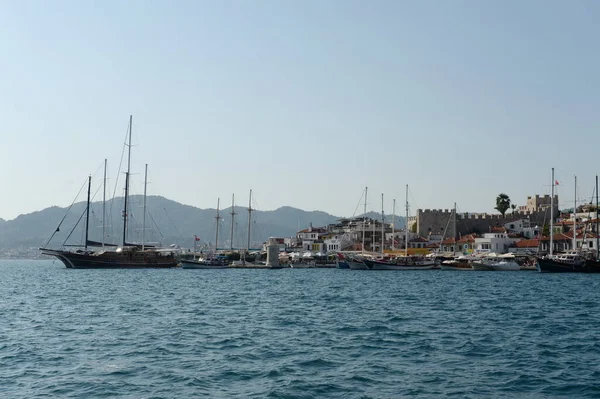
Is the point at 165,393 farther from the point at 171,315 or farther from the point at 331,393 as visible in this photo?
the point at 171,315

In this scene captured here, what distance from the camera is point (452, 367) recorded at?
18734 mm

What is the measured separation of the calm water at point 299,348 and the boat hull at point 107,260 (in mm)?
49704

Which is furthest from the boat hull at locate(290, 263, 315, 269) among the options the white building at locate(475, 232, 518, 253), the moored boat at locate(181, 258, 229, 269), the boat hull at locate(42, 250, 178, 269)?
the white building at locate(475, 232, 518, 253)

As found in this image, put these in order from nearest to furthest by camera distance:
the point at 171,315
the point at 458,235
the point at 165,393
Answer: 1. the point at 165,393
2. the point at 171,315
3. the point at 458,235

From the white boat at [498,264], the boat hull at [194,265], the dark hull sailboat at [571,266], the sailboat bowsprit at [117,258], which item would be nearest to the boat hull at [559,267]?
the dark hull sailboat at [571,266]

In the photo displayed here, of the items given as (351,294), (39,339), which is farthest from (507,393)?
(351,294)

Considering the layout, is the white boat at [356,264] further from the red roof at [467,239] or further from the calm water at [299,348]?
the calm water at [299,348]

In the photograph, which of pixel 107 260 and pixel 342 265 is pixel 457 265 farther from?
pixel 107 260

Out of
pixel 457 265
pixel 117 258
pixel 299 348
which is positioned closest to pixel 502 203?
pixel 457 265

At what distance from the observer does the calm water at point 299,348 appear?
1656cm

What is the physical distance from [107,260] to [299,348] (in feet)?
225

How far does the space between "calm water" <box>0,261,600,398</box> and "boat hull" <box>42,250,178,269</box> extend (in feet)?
163

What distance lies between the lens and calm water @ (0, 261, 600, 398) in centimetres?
1656

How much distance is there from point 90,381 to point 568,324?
1801cm
